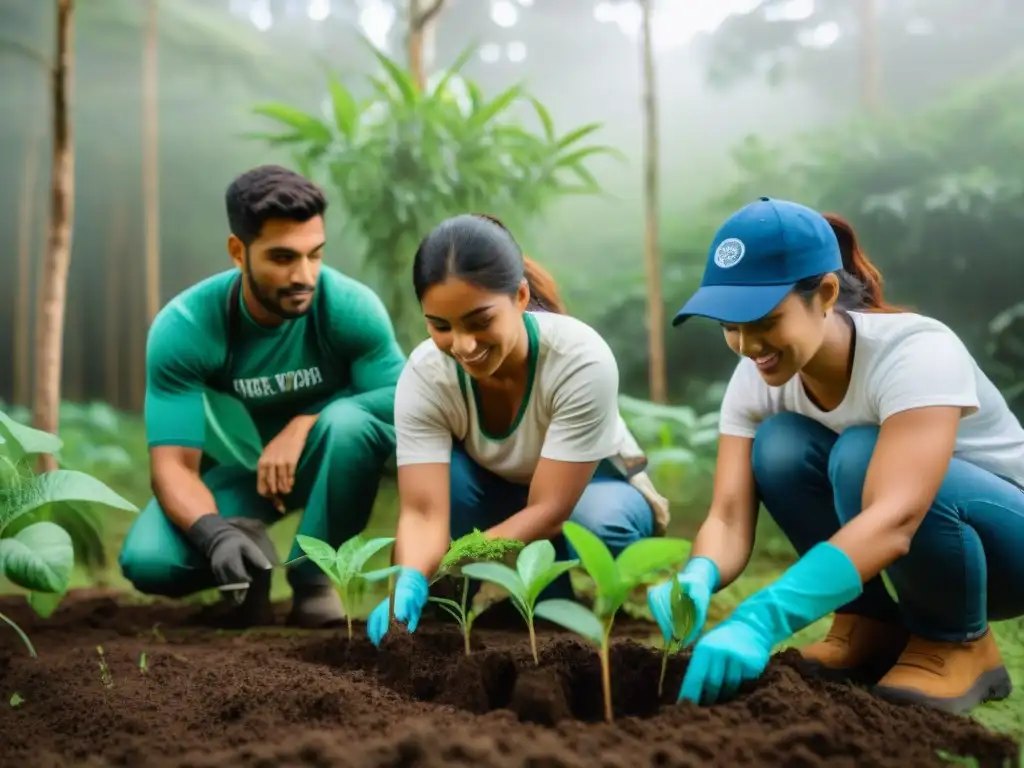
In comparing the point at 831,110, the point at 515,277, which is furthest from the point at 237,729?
the point at 831,110

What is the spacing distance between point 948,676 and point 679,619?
0.41m

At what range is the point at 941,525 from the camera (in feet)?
3.87

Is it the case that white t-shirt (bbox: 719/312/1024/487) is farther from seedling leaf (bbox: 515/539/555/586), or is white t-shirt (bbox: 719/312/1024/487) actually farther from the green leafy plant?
the green leafy plant

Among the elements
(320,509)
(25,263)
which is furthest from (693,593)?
(25,263)

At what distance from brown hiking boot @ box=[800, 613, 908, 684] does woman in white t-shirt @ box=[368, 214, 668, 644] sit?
0.38 metres

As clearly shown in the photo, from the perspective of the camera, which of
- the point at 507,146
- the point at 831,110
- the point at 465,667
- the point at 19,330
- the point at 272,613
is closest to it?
the point at 465,667

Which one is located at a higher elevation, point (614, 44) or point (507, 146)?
point (614, 44)

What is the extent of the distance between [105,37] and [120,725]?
618 cm

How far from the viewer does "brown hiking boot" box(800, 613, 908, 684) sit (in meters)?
1.35

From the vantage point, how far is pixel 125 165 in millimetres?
6113

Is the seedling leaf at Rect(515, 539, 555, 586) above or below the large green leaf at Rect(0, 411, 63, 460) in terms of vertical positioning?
below

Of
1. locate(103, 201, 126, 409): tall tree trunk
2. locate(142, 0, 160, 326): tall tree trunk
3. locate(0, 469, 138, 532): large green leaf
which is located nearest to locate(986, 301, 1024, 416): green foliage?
locate(0, 469, 138, 532): large green leaf

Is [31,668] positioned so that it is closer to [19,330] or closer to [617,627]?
[617,627]

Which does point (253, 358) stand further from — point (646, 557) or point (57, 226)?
point (646, 557)
